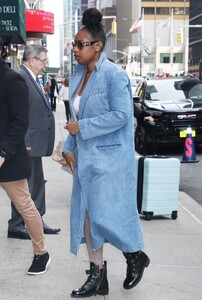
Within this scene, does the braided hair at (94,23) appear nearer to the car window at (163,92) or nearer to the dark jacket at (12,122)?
the dark jacket at (12,122)

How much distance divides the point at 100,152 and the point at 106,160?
7 cm

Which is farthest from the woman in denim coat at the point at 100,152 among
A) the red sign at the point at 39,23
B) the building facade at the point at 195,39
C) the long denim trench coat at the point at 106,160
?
the building facade at the point at 195,39

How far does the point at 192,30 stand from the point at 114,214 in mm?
113209

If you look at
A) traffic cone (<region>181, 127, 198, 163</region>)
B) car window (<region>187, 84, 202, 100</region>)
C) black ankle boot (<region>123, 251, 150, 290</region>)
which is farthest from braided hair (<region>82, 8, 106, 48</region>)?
car window (<region>187, 84, 202, 100</region>)

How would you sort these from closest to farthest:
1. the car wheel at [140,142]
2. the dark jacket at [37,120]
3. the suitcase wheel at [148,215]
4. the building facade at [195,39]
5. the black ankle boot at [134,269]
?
the black ankle boot at [134,269], the dark jacket at [37,120], the suitcase wheel at [148,215], the car wheel at [140,142], the building facade at [195,39]

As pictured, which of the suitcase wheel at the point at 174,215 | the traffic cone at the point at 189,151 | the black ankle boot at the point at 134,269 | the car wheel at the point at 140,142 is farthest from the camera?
the car wheel at the point at 140,142

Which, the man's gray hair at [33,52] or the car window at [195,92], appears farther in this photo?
the car window at [195,92]

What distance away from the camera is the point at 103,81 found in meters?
3.51

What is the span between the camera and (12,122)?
370 centimetres

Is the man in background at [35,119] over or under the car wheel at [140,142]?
over

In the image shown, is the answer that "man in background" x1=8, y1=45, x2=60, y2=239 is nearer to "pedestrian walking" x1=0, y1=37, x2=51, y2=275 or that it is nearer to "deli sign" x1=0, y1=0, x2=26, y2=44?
"pedestrian walking" x1=0, y1=37, x2=51, y2=275

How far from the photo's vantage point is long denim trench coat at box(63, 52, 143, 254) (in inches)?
137

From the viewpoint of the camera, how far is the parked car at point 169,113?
11406 millimetres

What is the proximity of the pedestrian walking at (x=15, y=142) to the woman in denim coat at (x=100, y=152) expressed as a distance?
0.38 m
